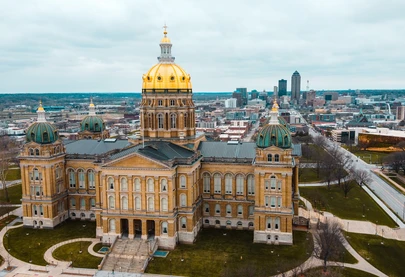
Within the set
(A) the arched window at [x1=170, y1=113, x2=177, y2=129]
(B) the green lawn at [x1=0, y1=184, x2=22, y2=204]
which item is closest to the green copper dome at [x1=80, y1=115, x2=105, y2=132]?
(B) the green lawn at [x1=0, y1=184, x2=22, y2=204]

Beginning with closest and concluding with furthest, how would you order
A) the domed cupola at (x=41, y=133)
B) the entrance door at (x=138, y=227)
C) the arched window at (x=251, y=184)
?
the entrance door at (x=138, y=227)
the arched window at (x=251, y=184)
the domed cupola at (x=41, y=133)

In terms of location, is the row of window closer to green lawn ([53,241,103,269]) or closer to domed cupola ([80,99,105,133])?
green lawn ([53,241,103,269])

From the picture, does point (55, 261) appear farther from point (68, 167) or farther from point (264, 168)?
point (264, 168)

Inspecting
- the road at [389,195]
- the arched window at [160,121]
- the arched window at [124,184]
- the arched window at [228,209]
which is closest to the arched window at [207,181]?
the arched window at [228,209]

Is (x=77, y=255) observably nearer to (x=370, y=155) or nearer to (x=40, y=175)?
(x=40, y=175)

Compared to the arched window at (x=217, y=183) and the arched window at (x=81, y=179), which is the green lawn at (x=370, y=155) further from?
the arched window at (x=81, y=179)

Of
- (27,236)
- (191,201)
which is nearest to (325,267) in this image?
(191,201)

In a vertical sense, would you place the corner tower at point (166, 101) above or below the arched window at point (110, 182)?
above
